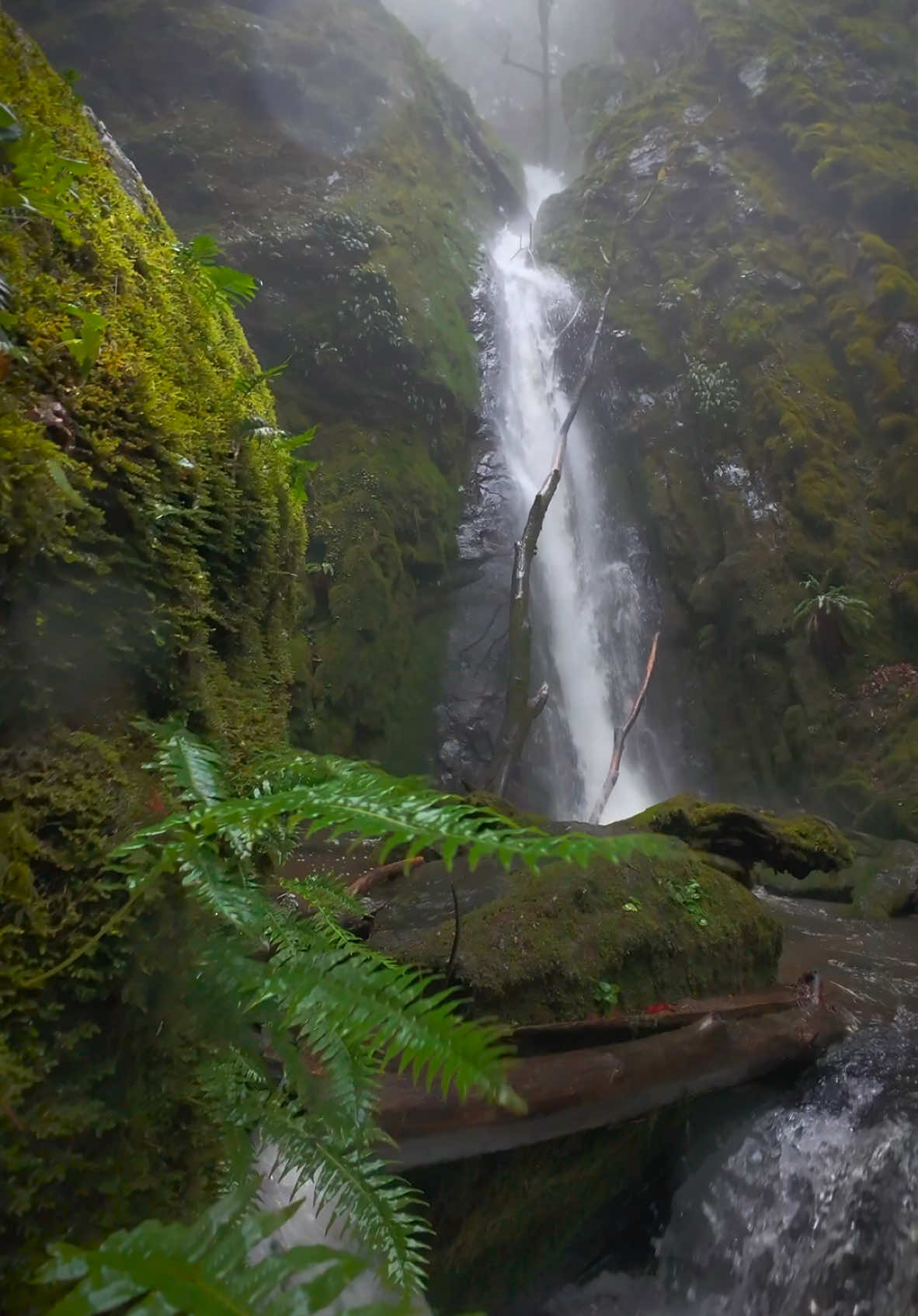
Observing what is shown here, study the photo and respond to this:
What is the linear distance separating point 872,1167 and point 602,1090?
162 centimetres

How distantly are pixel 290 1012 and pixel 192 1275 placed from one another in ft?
1.17

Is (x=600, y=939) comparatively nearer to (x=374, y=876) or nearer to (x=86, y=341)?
(x=374, y=876)

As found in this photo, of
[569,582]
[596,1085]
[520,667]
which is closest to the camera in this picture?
[596,1085]

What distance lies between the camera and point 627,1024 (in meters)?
3.27

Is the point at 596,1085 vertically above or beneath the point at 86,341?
beneath

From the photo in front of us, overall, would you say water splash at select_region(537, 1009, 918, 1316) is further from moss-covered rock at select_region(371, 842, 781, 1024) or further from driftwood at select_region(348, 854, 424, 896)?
driftwood at select_region(348, 854, 424, 896)

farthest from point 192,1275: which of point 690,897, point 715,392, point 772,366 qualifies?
point 772,366

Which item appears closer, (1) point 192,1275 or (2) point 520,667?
(1) point 192,1275

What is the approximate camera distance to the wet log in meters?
2.45

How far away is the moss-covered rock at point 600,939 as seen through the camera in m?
3.35

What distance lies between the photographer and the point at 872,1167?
344 cm

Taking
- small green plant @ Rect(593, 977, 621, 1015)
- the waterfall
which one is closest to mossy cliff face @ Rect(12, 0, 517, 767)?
the waterfall

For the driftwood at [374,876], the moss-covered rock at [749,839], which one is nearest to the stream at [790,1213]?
the driftwood at [374,876]

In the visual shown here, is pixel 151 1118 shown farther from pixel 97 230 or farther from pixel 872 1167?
pixel 872 1167
